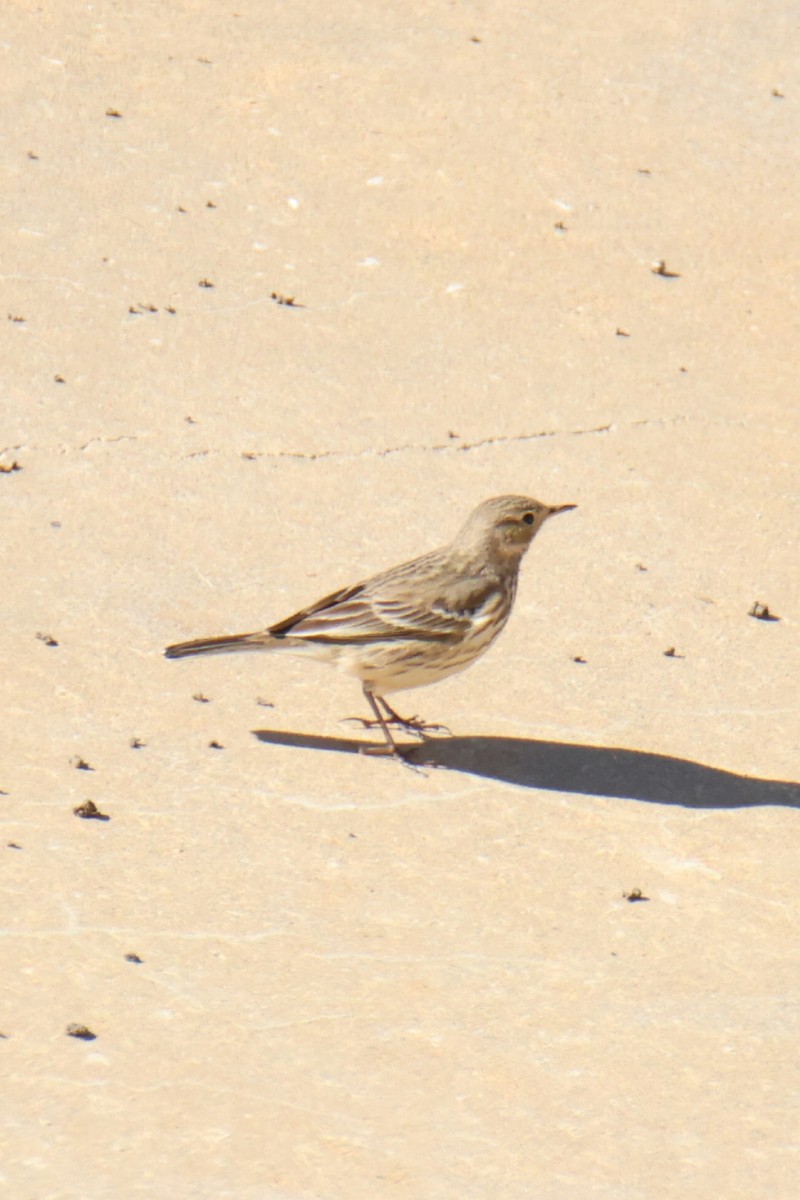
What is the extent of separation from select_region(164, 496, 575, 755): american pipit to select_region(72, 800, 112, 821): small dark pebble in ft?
2.64

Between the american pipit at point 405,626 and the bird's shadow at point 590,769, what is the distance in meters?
0.19

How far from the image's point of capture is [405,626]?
598 centimetres

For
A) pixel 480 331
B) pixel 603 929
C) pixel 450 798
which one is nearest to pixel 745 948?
pixel 603 929

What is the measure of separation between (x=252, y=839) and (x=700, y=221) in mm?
6019

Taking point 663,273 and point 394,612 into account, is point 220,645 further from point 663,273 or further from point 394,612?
point 663,273

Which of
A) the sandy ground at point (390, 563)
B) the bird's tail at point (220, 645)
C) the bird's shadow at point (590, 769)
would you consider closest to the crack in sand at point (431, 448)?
the sandy ground at point (390, 563)

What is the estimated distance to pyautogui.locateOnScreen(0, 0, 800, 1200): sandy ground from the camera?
4203mm

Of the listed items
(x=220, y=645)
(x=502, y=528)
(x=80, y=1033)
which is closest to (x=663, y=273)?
(x=502, y=528)

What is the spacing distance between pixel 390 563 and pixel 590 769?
1620 millimetres

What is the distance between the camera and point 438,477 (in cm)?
805

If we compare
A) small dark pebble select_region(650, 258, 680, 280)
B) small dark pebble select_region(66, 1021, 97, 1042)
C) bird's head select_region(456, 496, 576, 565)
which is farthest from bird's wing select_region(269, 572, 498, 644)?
small dark pebble select_region(650, 258, 680, 280)

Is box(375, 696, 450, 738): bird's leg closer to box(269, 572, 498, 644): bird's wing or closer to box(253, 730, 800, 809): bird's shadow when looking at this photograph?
box(253, 730, 800, 809): bird's shadow

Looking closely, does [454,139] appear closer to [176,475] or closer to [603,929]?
[176,475]

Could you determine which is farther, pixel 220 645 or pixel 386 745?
pixel 386 745
